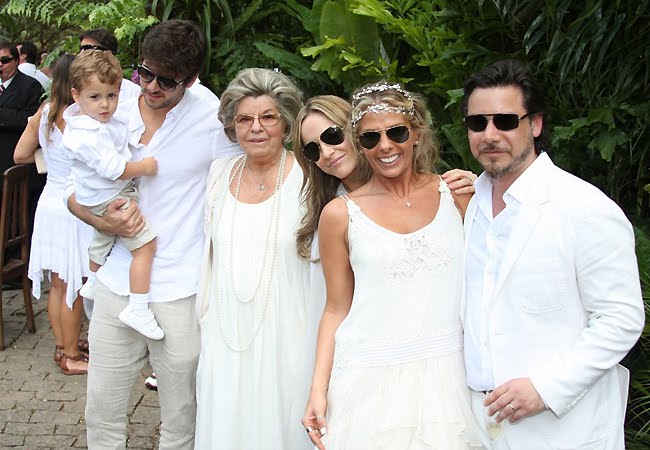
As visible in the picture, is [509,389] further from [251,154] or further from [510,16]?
[510,16]

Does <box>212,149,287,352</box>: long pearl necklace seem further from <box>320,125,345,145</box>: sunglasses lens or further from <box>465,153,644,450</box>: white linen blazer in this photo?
<box>465,153,644,450</box>: white linen blazer

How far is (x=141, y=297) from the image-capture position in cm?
397

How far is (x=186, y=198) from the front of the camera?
407 cm

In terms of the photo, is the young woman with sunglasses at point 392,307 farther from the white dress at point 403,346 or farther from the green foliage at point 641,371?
the green foliage at point 641,371

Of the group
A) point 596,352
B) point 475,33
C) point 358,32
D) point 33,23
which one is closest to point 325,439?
point 596,352

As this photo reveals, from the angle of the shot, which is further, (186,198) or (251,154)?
(186,198)

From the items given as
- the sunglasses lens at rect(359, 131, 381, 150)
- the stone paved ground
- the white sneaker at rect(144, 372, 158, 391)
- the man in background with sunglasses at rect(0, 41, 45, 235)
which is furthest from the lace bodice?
the man in background with sunglasses at rect(0, 41, 45, 235)

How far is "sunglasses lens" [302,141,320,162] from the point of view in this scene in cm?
351

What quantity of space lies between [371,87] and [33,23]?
1133 centimetres

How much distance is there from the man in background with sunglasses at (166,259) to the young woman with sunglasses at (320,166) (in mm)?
593

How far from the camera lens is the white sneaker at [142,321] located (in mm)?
3951

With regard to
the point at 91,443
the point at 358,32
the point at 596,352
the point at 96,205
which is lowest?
the point at 91,443

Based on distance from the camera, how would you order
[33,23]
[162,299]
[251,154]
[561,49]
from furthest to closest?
1. [33,23]
2. [561,49]
3. [162,299]
4. [251,154]

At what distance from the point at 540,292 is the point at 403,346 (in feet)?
1.99
